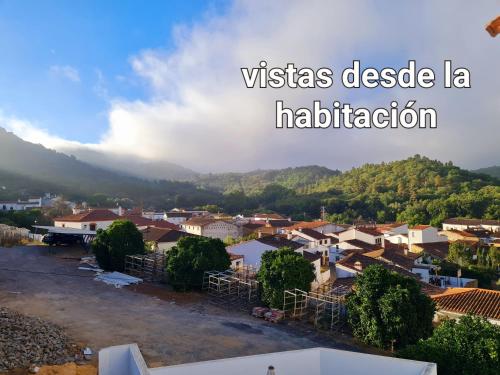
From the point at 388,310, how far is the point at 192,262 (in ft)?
30.0

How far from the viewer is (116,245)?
22.3 meters

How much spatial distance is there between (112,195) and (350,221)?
51468 mm

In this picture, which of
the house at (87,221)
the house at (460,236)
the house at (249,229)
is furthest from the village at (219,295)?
the house at (249,229)

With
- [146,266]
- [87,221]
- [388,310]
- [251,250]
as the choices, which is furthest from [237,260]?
[87,221]

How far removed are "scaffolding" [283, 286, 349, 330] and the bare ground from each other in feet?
3.75

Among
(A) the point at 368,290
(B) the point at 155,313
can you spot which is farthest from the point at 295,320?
(B) the point at 155,313

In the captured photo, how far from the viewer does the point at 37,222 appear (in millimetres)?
41531

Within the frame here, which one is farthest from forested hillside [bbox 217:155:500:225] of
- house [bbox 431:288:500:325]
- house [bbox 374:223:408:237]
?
house [bbox 431:288:500:325]

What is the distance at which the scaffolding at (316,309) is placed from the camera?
15.2 meters

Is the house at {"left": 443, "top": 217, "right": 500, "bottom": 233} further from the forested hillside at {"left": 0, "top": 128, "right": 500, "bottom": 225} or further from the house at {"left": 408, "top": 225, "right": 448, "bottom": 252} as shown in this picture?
the house at {"left": 408, "top": 225, "right": 448, "bottom": 252}

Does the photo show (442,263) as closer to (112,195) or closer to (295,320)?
(295,320)

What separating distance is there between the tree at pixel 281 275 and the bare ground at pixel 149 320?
1.29 metres

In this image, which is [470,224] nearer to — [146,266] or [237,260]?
[237,260]

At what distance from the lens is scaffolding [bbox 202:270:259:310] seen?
695 inches
